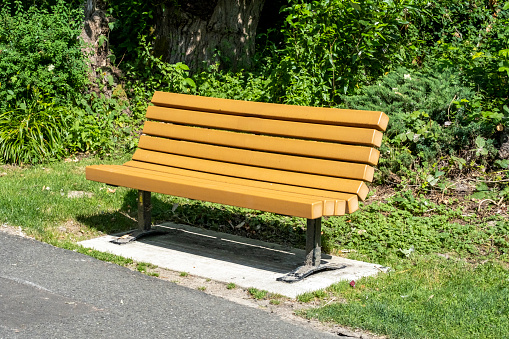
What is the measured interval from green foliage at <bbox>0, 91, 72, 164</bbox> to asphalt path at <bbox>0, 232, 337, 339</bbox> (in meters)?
3.08

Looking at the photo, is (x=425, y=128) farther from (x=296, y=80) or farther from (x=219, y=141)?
(x=219, y=141)

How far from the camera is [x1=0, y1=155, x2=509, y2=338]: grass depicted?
3707 millimetres

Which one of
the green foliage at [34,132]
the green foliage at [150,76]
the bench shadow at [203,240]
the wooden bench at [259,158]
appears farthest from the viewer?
the green foliage at [150,76]

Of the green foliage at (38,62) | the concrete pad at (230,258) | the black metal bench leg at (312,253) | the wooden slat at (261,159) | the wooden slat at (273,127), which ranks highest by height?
the green foliage at (38,62)

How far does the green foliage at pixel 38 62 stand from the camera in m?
8.23

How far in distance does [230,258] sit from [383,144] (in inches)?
95.3

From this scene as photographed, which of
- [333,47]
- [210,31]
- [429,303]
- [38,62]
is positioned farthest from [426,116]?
[38,62]

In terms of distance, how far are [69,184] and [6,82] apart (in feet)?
8.51

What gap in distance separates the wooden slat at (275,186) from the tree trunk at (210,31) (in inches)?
155

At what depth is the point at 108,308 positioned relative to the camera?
3.77 meters

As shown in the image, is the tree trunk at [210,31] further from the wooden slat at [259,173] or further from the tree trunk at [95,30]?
the wooden slat at [259,173]

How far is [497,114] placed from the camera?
635cm

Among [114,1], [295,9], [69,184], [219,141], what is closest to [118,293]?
[219,141]

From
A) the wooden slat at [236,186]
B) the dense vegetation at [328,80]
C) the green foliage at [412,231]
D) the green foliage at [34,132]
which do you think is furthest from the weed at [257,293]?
the green foliage at [34,132]
